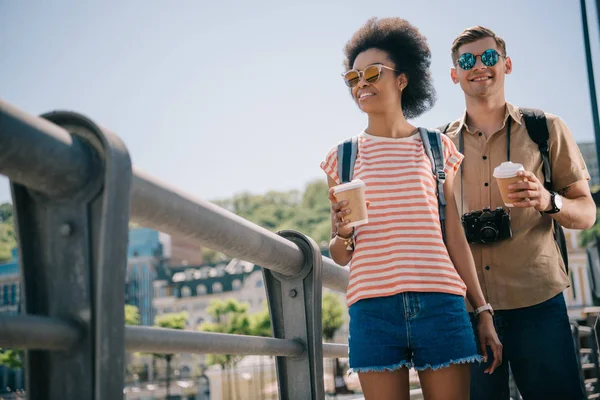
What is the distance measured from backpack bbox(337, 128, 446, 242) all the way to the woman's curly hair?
Answer: 8.1 inches

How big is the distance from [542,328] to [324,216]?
319 feet

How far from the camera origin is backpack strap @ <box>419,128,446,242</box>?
2008mm

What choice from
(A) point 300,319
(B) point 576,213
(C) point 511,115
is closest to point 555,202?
(B) point 576,213

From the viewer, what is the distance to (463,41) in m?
2.54

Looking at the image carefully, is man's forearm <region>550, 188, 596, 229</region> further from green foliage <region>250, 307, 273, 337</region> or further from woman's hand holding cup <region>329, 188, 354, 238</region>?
green foliage <region>250, 307, 273, 337</region>

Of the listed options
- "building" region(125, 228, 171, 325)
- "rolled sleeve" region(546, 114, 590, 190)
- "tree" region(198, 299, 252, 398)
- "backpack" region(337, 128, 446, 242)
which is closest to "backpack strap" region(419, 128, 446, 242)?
"backpack" region(337, 128, 446, 242)

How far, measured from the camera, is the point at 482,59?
2480 millimetres

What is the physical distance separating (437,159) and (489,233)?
1.41ft

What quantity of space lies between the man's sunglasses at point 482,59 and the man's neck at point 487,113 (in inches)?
5.2

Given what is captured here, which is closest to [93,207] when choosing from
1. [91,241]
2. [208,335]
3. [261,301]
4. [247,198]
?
[91,241]

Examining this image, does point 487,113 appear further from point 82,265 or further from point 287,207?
point 287,207

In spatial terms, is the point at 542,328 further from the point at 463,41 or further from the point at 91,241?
the point at 91,241

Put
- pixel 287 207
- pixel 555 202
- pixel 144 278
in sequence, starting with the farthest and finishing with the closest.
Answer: pixel 287 207 → pixel 144 278 → pixel 555 202

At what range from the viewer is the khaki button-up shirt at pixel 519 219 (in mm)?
2303
